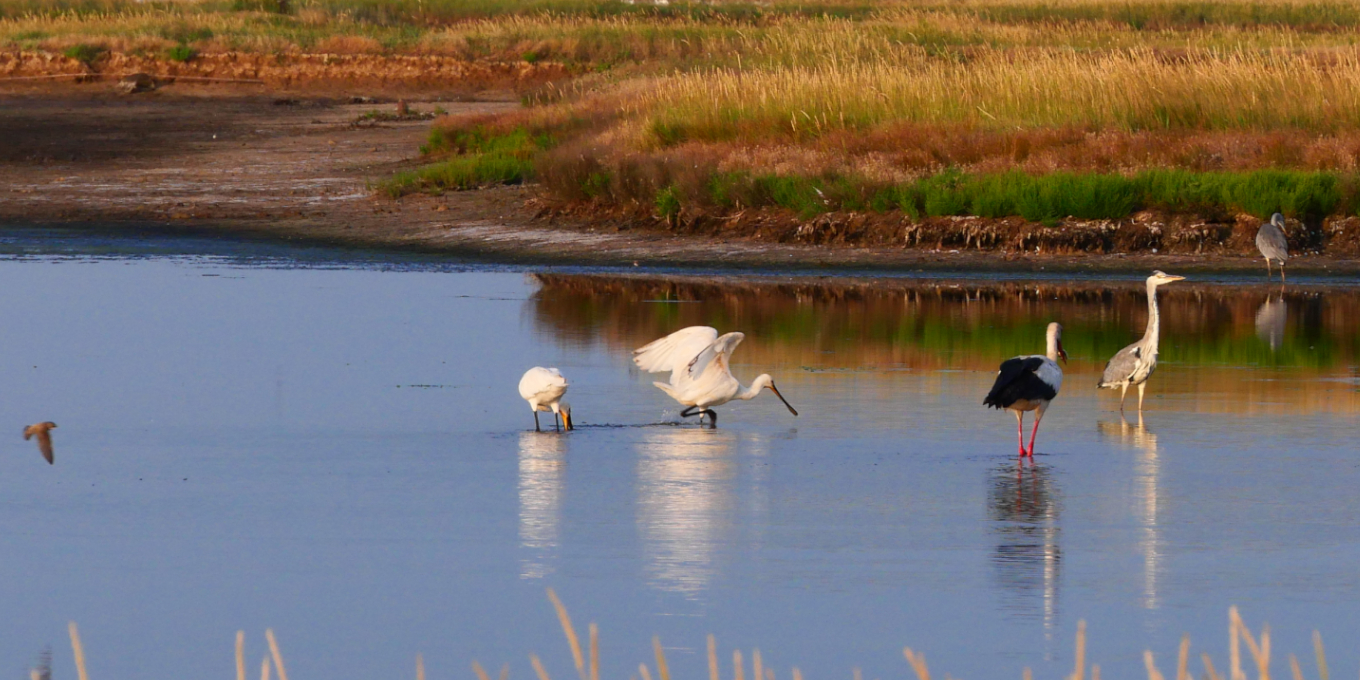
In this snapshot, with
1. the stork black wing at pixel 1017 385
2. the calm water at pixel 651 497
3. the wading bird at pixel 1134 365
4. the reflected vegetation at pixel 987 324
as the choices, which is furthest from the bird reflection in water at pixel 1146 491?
the reflected vegetation at pixel 987 324

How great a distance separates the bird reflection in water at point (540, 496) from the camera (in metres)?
7.65

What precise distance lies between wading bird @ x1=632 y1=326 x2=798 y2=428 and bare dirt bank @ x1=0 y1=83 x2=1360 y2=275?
9050 millimetres

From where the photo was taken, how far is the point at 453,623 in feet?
22.0

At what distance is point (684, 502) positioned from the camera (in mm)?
8758

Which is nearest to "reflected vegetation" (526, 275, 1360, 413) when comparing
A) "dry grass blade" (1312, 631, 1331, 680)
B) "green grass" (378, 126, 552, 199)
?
"green grass" (378, 126, 552, 199)

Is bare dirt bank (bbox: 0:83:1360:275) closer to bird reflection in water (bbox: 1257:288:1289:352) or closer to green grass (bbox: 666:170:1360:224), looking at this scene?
green grass (bbox: 666:170:1360:224)

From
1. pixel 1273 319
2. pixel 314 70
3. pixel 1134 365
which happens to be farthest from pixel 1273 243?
pixel 314 70

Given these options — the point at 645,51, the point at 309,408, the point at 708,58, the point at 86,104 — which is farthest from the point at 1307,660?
the point at 645,51

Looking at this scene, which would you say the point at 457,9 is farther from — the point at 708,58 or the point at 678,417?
the point at 678,417

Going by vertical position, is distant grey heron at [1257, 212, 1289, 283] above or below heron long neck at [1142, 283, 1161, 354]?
above

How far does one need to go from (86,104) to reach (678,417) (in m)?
31.0

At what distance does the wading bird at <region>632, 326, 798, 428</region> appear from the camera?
11.1m

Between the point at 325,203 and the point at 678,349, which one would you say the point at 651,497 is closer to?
the point at 678,349

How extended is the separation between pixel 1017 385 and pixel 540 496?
8.74 ft
